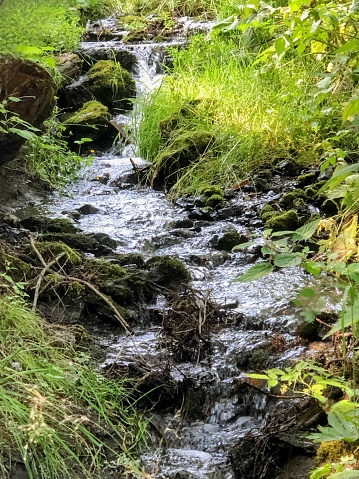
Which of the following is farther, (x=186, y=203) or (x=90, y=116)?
(x=90, y=116)

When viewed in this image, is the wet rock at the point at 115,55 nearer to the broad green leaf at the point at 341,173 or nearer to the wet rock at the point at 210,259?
the wet rock at the point at 210,259

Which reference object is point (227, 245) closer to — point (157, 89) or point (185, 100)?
point (185, 100)

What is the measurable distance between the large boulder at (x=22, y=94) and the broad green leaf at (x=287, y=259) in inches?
93.2

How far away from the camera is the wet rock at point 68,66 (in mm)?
6688

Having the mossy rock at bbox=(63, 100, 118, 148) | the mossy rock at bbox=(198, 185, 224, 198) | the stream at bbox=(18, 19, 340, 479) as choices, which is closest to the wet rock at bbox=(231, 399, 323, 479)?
the stream at bbox=(18, 19, 340, 479)

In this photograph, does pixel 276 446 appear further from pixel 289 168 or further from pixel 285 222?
pixel 289 168

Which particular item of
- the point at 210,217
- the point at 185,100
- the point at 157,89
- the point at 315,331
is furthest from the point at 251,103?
the point at 315,331

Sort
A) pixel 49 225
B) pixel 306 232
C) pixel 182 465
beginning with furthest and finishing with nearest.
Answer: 1. pixel 49 225
2. pixel 182 465
3. pixel 306 232

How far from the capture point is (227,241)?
12.8ft

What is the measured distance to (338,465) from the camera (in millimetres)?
1481

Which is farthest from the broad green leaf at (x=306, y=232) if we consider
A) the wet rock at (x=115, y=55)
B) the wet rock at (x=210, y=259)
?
the wet rock at (x=115, y=55)

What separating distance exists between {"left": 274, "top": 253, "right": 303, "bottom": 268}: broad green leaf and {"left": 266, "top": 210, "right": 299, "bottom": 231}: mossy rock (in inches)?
90.1

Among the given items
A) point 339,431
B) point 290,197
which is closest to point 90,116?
point 290,197

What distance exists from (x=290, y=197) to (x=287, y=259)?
9.21 feet
